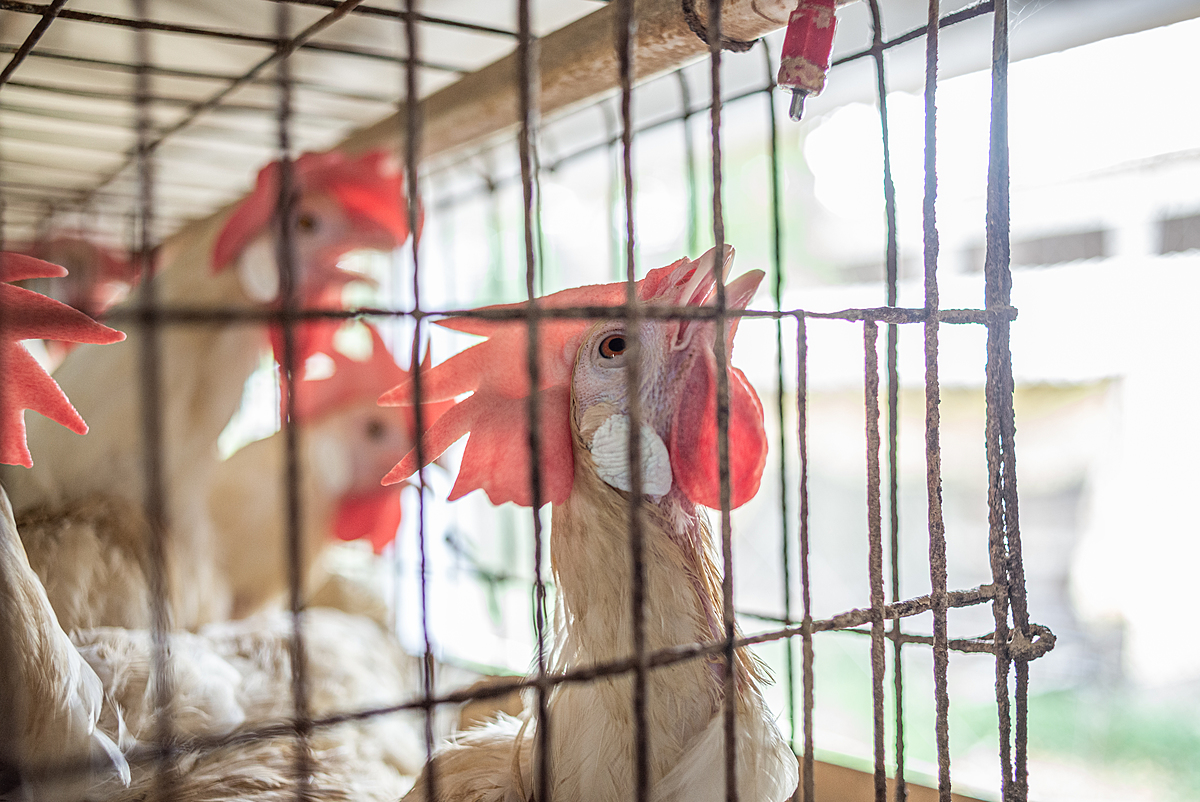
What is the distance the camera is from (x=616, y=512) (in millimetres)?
957

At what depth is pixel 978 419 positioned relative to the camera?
4.41 metres

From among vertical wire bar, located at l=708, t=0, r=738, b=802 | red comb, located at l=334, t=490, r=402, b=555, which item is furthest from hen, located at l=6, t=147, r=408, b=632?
vertical wire bar, located at l=708, t=0, r=738, b=802

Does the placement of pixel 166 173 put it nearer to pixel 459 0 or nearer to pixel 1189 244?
pixel 459 0

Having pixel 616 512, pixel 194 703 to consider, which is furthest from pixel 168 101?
pixel 616 512

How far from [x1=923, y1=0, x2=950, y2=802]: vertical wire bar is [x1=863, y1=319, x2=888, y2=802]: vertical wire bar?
0.06 meters

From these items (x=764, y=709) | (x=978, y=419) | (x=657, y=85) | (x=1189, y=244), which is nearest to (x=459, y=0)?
(x=657, y=85)

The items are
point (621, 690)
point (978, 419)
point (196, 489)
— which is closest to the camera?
point (621, 690)

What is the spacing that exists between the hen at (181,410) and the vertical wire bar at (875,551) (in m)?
0.97

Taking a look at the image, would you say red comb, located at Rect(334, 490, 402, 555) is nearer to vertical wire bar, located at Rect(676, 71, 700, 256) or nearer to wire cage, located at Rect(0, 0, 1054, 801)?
wire cage, located at Rect(0, 0, 1054, 801)

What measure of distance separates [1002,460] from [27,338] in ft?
3.54

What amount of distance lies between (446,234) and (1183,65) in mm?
2484

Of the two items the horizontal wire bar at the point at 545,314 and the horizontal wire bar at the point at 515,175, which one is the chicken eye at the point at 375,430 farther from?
the horizontal wire bar at the point at 545,314

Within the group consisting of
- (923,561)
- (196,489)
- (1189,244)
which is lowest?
(923,561)

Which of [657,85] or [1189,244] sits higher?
[657,85]
